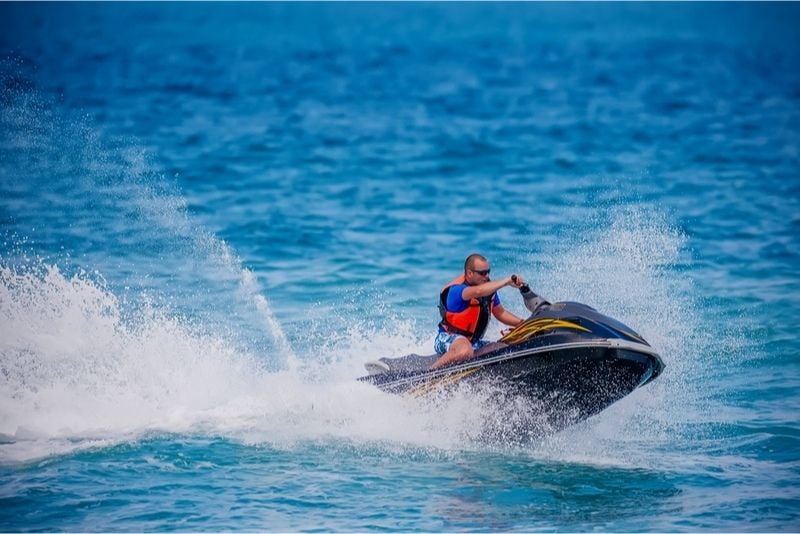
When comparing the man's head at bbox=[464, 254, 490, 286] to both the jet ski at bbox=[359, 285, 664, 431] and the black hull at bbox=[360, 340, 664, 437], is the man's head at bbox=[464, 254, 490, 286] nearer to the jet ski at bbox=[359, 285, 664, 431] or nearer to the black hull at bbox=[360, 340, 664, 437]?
the jet ski at bbox=[359, 285, 664, 431]

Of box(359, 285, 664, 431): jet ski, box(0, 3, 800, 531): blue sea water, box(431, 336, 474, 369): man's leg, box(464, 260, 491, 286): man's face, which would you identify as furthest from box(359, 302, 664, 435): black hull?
box(464, 260, 491, 286): man's face

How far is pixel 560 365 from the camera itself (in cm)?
1004

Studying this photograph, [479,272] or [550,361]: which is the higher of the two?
[479,272]

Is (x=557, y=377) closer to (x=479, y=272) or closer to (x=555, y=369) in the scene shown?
(x=555, y=369)

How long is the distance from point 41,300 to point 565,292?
20.4ft

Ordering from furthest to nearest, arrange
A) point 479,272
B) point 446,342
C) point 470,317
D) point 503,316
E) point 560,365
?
point 503,316, point 446,342, point 470,317, point 479,272, point 560,365

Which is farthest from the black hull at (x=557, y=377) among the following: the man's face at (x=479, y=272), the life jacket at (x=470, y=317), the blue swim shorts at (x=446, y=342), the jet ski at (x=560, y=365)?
the man's face at (x=479, y=272)

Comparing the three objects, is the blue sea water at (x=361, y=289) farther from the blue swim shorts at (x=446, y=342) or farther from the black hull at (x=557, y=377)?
the blue swim shorts at (x=446, y=342)

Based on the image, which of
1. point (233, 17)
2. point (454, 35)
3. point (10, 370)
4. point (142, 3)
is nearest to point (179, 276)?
point (10, 370)

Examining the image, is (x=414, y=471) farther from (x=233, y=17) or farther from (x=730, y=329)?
(x=233, y=17)

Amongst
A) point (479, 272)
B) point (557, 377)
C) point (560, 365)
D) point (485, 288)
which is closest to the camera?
point (560, 365)

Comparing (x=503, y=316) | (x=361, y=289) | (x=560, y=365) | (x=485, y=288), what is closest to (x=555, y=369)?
(x=560, y=365)

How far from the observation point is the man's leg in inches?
412

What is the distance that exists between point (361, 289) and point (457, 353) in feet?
20.1
